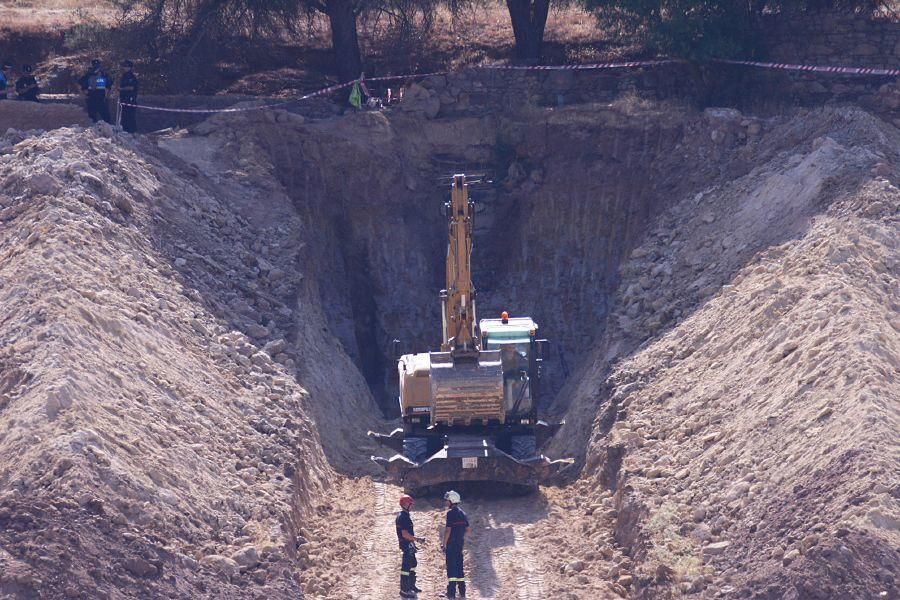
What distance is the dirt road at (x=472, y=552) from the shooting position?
626 inches

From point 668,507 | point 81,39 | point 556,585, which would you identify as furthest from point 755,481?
point 81,39

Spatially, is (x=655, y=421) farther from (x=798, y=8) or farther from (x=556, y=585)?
(x=798, y=8)

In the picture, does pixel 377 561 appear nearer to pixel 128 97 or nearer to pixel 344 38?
pixel 128 97

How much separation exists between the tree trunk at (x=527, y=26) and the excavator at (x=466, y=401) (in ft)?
44.4

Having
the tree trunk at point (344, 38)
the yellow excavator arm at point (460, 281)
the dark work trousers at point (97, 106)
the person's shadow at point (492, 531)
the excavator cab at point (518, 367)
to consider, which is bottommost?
the person's shadow at point (492, 531)

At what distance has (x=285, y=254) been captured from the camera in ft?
78.6

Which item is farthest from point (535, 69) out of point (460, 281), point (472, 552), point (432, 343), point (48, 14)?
point (472, 552)

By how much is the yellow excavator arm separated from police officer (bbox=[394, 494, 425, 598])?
3681 mm

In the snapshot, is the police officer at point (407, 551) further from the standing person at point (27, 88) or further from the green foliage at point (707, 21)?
the green foliage at point (707, 21)

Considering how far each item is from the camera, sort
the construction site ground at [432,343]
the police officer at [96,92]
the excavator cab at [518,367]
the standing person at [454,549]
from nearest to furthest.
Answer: the construction site ground at [432,343] → the standing person at [454,549] → the excavator cab at [518,367] → the police officer at [96,92]

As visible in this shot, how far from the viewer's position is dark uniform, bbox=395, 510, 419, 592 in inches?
613

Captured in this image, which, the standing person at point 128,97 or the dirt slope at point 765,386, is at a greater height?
the standing person at point 128,97

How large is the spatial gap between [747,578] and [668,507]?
255cm

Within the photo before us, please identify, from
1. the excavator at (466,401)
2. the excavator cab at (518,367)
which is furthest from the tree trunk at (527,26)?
the excavator at (466,401)
